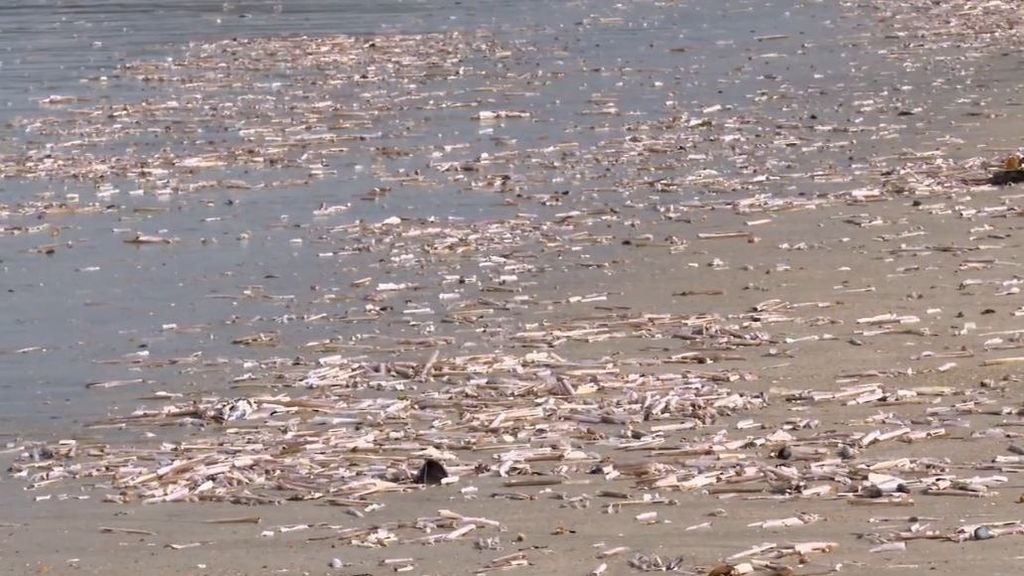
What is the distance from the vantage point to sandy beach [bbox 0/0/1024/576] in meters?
7.00

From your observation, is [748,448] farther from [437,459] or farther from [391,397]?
[391,397]

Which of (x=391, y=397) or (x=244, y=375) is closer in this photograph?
(x=391, y=397)

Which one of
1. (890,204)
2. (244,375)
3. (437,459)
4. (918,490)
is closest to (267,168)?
(890,204)

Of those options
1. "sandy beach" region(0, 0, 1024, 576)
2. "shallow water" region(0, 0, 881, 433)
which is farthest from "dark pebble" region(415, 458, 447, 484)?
"shallow water" region(0, 0, 881, 433)

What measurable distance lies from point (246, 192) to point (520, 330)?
5.24 m

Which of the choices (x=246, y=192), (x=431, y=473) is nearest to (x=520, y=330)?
(x=431, y=473)

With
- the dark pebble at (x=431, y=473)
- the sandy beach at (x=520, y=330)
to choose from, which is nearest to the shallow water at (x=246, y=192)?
the sandy beach at (x=520, y=330)

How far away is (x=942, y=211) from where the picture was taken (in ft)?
42.2

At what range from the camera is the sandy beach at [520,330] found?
7.00 m

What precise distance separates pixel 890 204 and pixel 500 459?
6259 millimetres

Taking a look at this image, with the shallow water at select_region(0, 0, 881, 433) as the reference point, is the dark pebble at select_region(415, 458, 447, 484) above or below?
above

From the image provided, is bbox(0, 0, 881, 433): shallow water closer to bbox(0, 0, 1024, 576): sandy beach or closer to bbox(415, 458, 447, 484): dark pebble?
bbox(0, 0, 1024, 576): sandy beach

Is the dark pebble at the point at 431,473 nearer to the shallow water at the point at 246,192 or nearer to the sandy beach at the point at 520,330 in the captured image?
the sandy beach at the point at 520,330

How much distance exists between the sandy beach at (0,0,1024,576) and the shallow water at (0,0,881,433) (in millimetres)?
50
